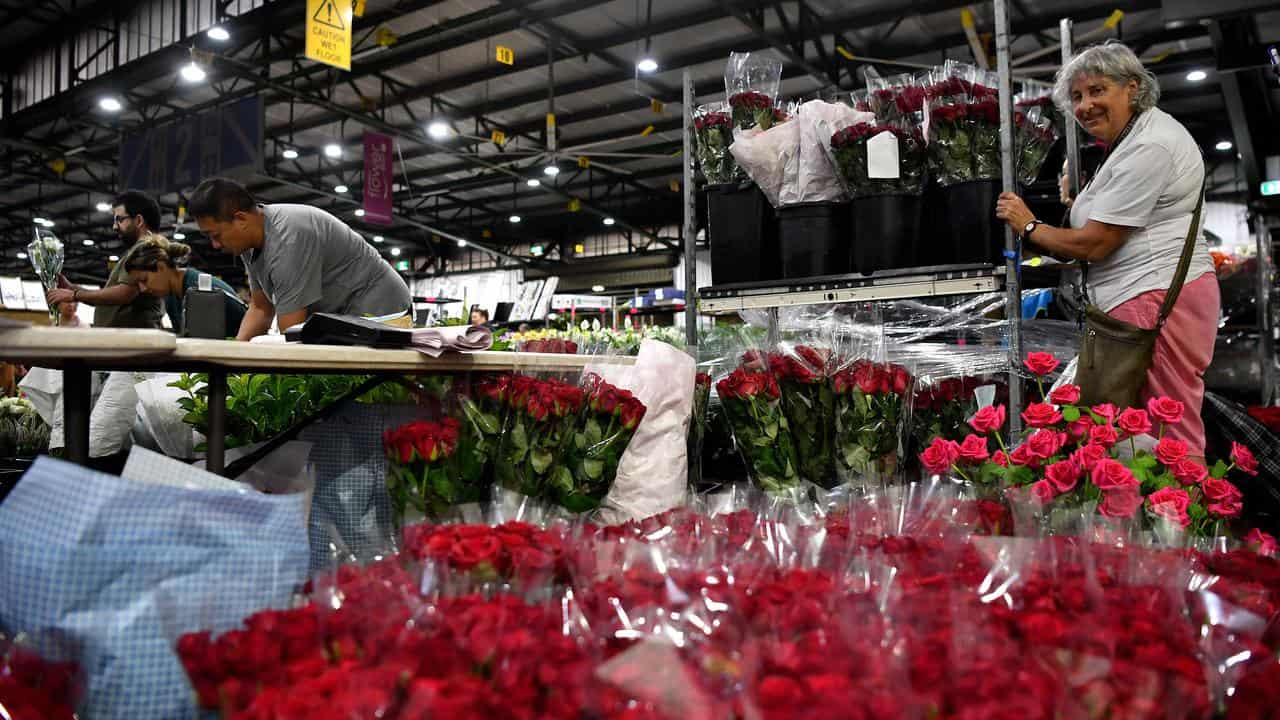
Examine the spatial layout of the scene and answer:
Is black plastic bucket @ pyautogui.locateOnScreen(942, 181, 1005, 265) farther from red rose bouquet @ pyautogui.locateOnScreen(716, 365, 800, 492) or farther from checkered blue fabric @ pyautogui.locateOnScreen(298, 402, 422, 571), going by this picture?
checkered blue fabric @ pyautogui.locateOnScreen(298, 402, 422, 571)

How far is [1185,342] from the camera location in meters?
2.20

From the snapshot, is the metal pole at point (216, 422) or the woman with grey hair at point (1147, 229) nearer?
the metal pole at point (216, 422)

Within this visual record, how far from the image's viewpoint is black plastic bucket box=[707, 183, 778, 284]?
271cm

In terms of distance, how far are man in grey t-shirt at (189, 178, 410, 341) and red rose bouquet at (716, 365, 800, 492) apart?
162 cm

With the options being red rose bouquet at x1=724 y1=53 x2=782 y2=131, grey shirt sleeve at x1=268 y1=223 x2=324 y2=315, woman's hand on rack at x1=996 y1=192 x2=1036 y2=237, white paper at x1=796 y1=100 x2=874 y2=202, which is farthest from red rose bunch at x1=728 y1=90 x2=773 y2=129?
grey shirt sleeve at x1=268 y1=223 x2=324 y2=315

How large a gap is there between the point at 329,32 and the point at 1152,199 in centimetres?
584

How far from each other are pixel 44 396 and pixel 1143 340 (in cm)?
396

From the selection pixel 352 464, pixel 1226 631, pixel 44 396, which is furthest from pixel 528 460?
pixel 44 396

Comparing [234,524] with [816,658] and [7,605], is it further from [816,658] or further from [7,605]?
[816,658]

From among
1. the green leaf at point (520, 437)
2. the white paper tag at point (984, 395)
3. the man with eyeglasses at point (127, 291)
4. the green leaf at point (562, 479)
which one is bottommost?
the green leaf at point (562, 479)

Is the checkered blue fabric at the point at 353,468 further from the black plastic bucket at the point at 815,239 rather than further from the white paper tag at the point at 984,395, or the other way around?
the white paper tag at the point at 984,395

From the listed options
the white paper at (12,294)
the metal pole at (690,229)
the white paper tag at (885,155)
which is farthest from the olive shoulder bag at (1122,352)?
the white paper at (12,294)

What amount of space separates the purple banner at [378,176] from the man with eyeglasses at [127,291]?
571 centimetres

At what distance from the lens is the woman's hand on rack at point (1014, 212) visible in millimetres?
2201
